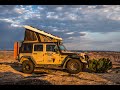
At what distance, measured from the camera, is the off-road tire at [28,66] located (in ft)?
50.8

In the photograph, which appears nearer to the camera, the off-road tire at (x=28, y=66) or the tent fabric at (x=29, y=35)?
the tent fabric at (x=29, y=35)

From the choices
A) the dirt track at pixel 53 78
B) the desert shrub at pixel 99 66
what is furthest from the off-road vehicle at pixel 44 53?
the desert shrub at pixel 99 66

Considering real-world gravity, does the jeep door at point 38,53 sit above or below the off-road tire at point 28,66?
above

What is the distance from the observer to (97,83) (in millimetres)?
13727

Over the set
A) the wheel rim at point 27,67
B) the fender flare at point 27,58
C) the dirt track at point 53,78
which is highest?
the fender flare at point 27,58

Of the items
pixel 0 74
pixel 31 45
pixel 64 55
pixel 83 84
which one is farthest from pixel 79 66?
pixel 0 74

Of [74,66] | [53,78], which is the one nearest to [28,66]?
[53,78]

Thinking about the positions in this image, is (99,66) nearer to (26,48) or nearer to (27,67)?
(27,67)

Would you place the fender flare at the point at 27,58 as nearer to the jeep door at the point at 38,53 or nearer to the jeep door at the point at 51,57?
the jeep door at the point at 38,53

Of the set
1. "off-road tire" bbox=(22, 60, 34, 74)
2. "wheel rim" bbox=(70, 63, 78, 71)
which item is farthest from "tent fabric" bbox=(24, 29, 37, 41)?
"wheel rim" bbox=(70, 63, 78, 71)

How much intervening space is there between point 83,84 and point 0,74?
4964 mm

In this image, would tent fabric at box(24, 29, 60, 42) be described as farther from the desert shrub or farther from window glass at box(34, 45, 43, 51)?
the desert shrub

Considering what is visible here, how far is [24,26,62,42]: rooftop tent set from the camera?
15143 mm

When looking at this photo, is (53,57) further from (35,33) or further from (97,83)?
(97,83)
